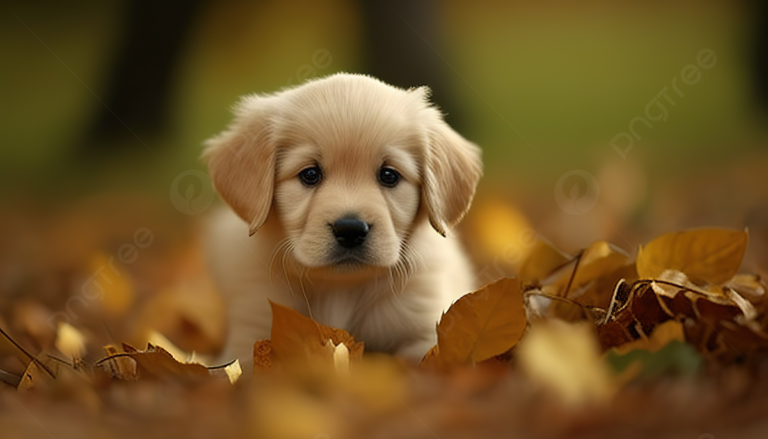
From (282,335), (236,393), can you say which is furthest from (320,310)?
(236,393)

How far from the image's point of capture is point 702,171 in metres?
4.12

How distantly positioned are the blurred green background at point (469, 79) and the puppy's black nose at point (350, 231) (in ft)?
5.91

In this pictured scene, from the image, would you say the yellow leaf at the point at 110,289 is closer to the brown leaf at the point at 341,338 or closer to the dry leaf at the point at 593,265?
the brown leaf at the point at 341,338

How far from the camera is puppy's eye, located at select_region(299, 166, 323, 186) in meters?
1.75

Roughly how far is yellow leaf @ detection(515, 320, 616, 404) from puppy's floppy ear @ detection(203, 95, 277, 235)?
950mm

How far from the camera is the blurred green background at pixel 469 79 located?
338cm

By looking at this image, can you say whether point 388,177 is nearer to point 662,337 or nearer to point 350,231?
point 350,231

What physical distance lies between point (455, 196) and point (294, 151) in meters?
0.50

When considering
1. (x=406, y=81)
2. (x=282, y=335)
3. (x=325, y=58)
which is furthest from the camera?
(x=406, y=81)

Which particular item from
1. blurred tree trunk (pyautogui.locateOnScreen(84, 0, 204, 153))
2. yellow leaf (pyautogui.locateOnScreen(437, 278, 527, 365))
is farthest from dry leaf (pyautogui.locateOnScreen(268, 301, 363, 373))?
blurred tree trunk (pyautogui.locateOnScreen(84, 0, 204, 153))

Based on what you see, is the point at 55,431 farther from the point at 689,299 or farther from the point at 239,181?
the point at 689,299
